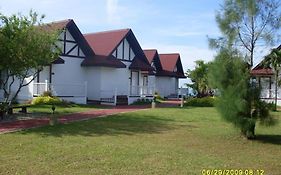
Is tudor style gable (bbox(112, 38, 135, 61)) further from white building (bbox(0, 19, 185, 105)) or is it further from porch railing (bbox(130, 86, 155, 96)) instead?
porch railing (bbox(130, 86, 155, 96))

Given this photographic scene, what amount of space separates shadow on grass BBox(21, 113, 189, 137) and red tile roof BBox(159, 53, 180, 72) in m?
28.9

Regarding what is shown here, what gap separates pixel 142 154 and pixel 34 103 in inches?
608

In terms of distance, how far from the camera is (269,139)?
1330 cm

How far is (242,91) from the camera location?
12906 millimetres

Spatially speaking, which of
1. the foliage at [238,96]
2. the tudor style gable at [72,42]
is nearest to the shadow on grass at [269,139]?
the foliage at [238,96]

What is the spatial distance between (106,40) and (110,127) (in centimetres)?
1814

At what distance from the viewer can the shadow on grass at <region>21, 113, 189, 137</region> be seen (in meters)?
13.8

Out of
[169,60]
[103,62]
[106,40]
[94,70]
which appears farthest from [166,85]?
[103,62]

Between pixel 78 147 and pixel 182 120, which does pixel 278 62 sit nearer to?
pixel 182 120

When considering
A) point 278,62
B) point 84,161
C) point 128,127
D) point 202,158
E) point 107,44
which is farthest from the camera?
point 107,44

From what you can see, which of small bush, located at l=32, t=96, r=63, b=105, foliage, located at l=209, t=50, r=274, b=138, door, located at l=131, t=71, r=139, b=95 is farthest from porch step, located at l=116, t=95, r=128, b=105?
foliage, located at l=209, t=50, r=274, b=138

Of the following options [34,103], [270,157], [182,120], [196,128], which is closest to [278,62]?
[182,120]

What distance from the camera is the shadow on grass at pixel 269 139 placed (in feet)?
42.4

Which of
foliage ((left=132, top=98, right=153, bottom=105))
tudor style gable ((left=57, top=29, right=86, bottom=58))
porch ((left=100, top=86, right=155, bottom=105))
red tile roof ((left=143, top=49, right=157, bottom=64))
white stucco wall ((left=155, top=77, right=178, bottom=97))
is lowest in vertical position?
foliage ((left=132, top=98, right=153, bottom=105))
